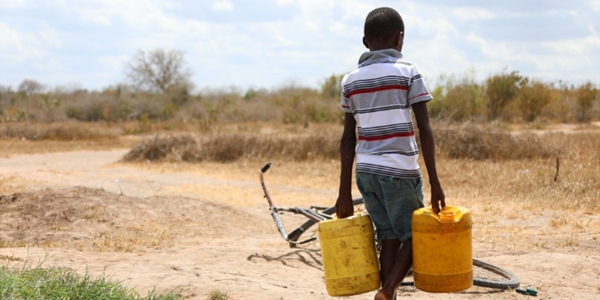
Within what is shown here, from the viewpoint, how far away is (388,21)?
133 inches

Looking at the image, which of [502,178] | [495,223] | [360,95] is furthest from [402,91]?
[502,178]

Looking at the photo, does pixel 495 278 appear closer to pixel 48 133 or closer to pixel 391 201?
pixel 391 201

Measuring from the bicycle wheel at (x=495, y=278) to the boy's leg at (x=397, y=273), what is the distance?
1593 millimetres

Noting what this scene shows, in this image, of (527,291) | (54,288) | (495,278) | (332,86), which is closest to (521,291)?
(527,291)

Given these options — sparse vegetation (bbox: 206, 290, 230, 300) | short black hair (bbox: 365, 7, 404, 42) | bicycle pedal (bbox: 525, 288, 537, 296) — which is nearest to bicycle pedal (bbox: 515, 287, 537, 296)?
bicycle pedal (bbox: 525, 288, 537, 296)

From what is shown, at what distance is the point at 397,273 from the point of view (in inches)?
134

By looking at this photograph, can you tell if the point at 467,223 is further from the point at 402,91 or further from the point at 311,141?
the point at 311,141

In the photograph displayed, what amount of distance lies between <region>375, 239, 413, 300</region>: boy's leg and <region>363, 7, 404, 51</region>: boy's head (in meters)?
0.98

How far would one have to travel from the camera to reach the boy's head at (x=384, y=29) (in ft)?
11.1

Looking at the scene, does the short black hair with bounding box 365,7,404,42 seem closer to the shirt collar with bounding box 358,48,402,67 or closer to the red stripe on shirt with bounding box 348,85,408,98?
the shirt collar with bounding box 358,48,402,67

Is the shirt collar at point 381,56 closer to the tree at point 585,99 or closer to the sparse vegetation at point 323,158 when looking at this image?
the sparse vegetation at point 323,158

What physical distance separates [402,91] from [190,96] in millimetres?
41765

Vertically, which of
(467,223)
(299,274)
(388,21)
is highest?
(388,21)

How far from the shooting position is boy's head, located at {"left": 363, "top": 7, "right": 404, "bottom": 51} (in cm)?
340
